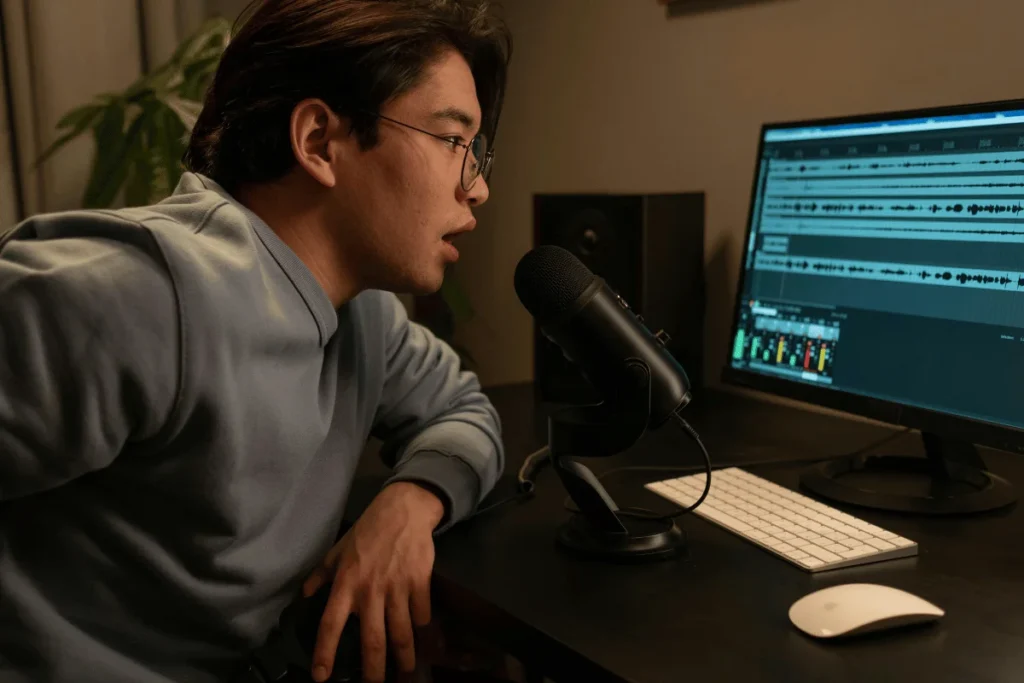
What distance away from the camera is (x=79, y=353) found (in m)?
0.81

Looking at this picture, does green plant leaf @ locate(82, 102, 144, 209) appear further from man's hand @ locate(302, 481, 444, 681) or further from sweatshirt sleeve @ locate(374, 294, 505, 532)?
man's hand @ locate(302, 481, 444, 681)

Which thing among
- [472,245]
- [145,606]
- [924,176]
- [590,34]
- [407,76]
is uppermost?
[590,34]

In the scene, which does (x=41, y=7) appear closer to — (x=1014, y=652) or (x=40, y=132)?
(x=40, y=132)

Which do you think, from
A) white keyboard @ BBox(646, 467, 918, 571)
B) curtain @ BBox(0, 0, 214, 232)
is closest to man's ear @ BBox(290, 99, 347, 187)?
white keyboard @ BBox(646, 467, 918, 571)

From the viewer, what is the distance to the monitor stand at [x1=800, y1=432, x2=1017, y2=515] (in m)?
1.10

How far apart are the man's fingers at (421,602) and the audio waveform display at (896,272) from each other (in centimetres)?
69

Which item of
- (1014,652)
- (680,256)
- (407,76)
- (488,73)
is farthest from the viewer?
(680,256)

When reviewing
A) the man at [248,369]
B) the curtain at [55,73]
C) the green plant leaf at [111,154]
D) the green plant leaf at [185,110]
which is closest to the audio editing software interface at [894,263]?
the man at [248,369]

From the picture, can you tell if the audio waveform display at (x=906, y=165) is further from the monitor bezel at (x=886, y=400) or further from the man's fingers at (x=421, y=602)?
the man's fingers at (x=421, y=602)

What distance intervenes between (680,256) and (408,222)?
0.74 metres

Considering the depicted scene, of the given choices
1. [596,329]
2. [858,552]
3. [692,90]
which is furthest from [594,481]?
[692,90]

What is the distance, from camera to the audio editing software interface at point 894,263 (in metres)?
1.08

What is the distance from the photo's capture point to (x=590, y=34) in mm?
2055

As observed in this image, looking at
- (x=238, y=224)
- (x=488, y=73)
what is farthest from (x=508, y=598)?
(x=488, y=73)
